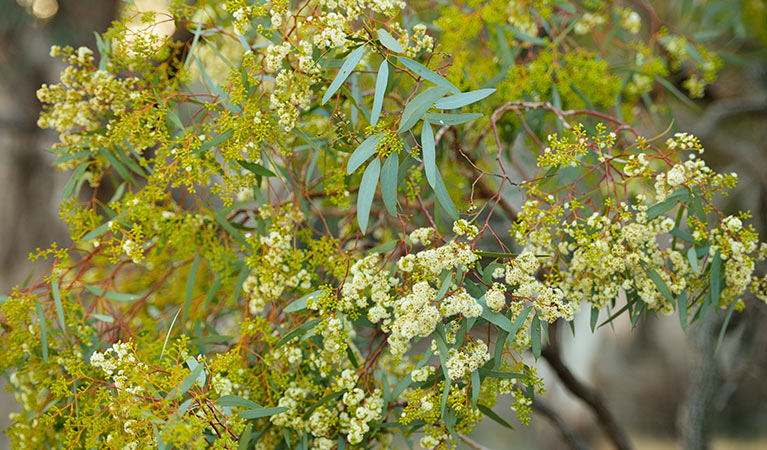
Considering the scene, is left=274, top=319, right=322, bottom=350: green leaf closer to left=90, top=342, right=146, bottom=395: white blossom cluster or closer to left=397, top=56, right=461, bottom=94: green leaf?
left=90, top=342, right=146, bottom=395: white blossom cluster

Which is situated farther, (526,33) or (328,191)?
(526,33)

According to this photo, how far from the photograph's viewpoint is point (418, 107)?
1.66ft

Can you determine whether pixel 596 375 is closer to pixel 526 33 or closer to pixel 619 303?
pixel 619 303

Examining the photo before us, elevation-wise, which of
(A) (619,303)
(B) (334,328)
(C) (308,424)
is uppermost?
(B) (334,328)

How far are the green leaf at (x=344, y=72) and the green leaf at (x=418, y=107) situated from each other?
0.21ft

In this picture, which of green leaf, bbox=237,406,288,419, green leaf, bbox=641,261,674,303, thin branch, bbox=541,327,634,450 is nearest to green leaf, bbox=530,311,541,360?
green leaf, bbox=641,261,674,303

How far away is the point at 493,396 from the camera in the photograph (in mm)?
610

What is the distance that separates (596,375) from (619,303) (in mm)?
894

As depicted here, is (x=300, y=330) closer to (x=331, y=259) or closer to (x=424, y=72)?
(x=331, y=259)

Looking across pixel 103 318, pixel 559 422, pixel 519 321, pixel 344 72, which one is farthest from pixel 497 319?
pixel 559 422

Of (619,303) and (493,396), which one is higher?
(493,396)

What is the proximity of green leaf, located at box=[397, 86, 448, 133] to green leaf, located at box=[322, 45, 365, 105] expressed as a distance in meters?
0.06

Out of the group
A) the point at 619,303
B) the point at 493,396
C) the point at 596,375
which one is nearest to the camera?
the point at 493,396

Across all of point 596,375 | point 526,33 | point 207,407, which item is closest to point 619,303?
point 596,375
